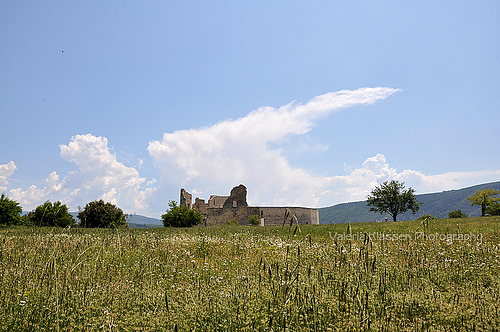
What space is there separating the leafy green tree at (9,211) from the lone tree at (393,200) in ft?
165

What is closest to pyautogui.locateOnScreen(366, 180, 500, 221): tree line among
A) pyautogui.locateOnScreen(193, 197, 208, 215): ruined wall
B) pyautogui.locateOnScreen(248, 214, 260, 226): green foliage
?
pyautogui.locateOnScreen(248, 214, 260, 226): green foliage

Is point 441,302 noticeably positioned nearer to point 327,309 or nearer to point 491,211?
point 327,309

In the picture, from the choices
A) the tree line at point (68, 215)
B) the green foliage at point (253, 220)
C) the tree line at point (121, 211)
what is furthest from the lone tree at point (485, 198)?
the tree line at point (68, 215)

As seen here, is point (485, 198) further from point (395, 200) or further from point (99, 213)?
point (99, 213)

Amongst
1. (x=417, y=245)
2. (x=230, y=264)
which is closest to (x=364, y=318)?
(x=230, y=264)

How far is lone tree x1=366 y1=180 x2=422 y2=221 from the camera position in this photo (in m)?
52.3

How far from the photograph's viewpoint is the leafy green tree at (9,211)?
25348 mm

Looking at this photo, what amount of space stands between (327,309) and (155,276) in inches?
153

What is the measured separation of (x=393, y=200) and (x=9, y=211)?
5402 cm

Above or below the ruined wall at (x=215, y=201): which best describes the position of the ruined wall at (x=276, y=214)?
below

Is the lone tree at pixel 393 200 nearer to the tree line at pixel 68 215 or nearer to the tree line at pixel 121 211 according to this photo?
the tree line at pixel 121 211


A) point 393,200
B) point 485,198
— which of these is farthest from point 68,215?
point 485,198

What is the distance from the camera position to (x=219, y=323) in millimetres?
3371

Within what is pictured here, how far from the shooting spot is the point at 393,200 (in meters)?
52.9
